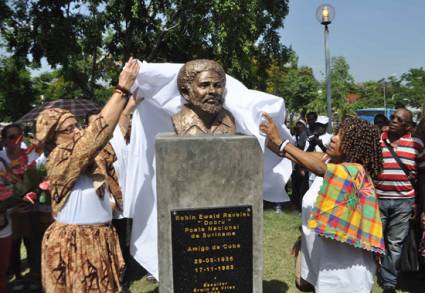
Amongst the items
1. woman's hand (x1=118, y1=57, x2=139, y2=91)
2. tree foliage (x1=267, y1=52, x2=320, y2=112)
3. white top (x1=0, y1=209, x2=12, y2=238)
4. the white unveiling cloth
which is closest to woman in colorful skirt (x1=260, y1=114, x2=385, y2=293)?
the white unveiling cloth

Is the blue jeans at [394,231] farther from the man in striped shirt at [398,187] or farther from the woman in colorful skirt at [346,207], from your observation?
the woman in colorful skirt at [346,207]

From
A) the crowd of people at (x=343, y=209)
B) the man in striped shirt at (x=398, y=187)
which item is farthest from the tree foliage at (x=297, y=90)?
the crowd of people at (x=343, y=209)

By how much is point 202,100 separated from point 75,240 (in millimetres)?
1360

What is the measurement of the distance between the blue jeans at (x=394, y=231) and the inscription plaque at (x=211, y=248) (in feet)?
7.06

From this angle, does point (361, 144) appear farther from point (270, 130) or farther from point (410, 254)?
point (410, 254)

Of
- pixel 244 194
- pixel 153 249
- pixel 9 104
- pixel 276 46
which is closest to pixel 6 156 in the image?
pixel 153 249

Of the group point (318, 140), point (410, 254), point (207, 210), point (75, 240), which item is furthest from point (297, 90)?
point (75, 240)

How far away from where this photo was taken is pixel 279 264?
5.23 metres

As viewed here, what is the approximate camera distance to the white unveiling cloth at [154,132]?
3.32 m

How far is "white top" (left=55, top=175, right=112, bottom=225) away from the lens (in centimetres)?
260

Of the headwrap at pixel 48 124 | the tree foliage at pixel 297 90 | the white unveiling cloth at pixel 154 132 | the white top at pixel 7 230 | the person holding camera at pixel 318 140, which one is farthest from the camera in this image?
the tree foliage at pixel 297 90

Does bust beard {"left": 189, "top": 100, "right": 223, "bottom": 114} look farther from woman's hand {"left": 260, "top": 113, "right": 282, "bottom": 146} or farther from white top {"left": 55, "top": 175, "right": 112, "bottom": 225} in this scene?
white top {"left": 55, "top": 175, "right": 112, "bottom": 225}

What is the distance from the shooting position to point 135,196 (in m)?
3.56

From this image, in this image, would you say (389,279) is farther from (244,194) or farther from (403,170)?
(244,194)
